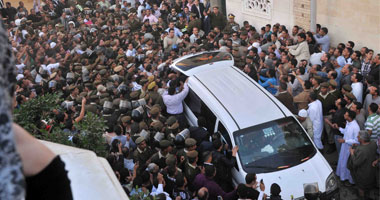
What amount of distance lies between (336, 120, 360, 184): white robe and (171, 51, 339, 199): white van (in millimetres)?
736

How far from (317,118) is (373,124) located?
129cm

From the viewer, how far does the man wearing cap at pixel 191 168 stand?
747cm

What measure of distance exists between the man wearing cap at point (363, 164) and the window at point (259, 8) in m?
8.11

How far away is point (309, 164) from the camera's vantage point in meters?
7.91

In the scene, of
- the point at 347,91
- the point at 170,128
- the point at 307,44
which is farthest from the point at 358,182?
the point at 307,44

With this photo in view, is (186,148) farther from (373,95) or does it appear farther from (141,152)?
(373,95)

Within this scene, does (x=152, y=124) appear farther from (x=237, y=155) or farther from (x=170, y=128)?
(x=237, y=155)

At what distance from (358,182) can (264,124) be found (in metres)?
1.87

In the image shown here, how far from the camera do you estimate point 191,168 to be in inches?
297

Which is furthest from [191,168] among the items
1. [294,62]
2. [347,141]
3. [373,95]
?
[294,62]

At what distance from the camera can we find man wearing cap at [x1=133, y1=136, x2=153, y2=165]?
788 centimetres

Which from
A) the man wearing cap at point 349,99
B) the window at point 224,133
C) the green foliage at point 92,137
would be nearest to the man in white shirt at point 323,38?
the man wearing cap at point 349,99

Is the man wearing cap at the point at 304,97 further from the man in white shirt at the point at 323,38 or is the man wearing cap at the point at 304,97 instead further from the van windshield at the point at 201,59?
the man in white shirt at the point at 323,38

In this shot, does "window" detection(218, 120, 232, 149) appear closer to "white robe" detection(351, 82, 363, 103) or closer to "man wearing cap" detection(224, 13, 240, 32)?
"white robe" detection(351, 82, 363, 103)
